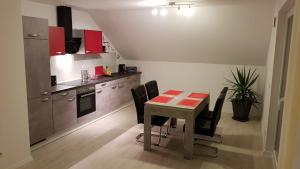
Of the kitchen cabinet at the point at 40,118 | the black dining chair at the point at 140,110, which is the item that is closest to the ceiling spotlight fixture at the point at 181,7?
the black dining chair at the point at 140,110

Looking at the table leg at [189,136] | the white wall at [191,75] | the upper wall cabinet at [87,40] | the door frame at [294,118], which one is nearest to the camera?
the door frame at [294,118]

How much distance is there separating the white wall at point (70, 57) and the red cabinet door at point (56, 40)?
433mm

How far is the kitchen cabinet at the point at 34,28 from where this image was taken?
135 inches

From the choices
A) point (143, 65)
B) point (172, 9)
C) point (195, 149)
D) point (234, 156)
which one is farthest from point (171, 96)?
point (143, 65)

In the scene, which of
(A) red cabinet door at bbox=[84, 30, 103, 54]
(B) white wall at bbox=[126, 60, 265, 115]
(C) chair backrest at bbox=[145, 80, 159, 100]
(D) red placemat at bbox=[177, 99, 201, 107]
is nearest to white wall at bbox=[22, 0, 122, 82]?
(A) red cabinet door at bbox=[84, 30, 103, 54]

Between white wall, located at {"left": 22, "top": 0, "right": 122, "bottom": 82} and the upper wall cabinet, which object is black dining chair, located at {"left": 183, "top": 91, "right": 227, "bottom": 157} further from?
white wall, located at {"left": 22, "top": 0, "right": 122, "bottom": 82}

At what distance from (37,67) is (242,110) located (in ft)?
13.4

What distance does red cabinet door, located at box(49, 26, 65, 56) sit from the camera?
13.6ft

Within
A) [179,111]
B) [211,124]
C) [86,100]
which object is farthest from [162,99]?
[86,100]

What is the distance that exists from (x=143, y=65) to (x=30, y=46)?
11.8 ft

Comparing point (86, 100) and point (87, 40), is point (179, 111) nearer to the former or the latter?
point (86, 100)

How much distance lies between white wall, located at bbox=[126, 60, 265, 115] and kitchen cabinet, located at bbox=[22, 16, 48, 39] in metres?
3.35

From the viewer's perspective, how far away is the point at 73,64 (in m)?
5.22

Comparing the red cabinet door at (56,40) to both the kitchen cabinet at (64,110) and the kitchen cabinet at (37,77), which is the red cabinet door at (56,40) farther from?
the kitchen cabinet at (64,110)
